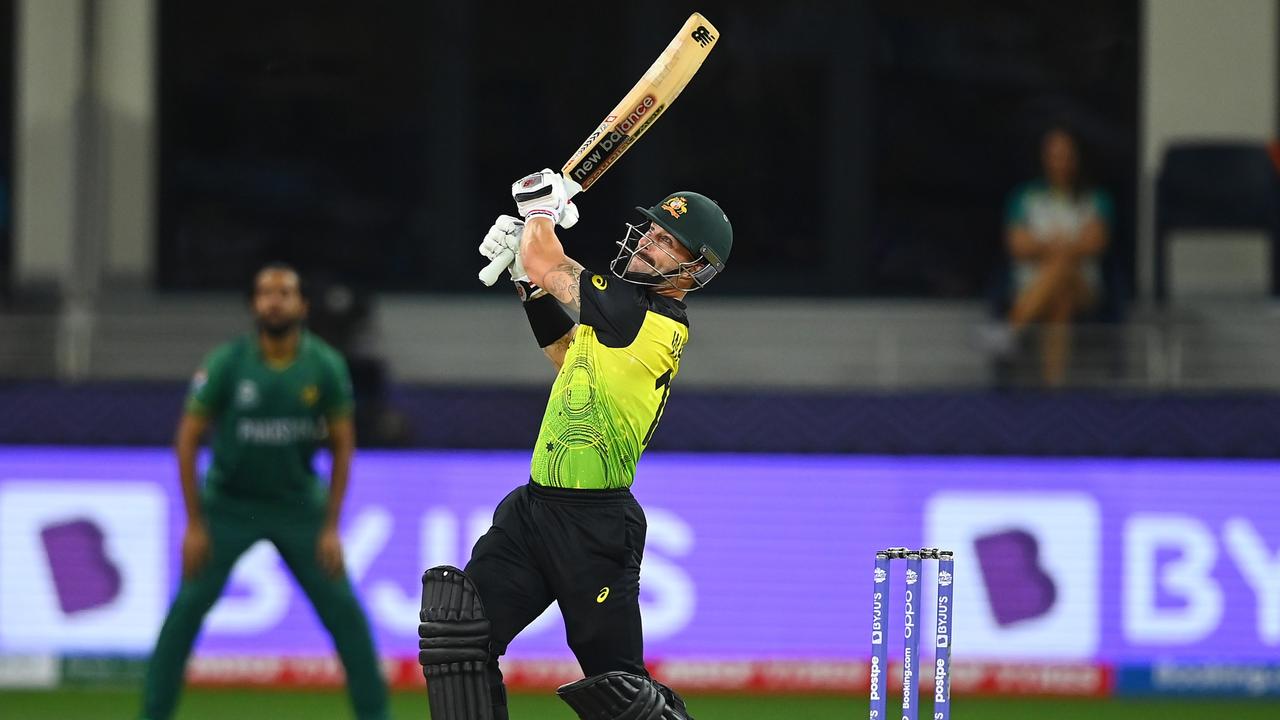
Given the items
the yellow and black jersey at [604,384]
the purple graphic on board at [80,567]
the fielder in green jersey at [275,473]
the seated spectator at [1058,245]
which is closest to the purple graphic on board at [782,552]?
the purple graphic on board at [80,567]

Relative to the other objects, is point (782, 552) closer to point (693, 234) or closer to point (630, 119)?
point (630, 119)

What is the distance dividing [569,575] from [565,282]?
2.74 ft

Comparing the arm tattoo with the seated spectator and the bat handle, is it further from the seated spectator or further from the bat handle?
the seated spectator

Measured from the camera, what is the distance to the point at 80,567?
32.0 ft

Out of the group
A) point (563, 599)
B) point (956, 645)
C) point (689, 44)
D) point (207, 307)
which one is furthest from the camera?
point (207, 307)

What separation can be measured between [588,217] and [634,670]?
229 inches

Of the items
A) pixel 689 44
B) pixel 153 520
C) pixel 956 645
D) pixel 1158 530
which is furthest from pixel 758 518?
pixel 689 44

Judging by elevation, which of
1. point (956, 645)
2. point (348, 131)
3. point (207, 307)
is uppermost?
point (348, 131)

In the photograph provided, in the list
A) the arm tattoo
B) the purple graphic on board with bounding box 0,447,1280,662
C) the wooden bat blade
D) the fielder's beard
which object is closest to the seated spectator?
the purple graphic on board with bounding box 0,447,1280,662

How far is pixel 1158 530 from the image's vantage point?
381 inches

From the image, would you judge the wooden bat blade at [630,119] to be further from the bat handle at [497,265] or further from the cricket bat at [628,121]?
the bat handle at [497,265]

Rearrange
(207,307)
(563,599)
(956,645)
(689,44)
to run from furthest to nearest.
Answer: (207,307)
(956,645)
(689,44)
(563,599)

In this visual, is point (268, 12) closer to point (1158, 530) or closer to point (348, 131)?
point (348, 131)

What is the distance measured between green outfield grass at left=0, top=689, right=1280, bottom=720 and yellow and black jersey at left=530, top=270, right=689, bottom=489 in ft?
10.9
